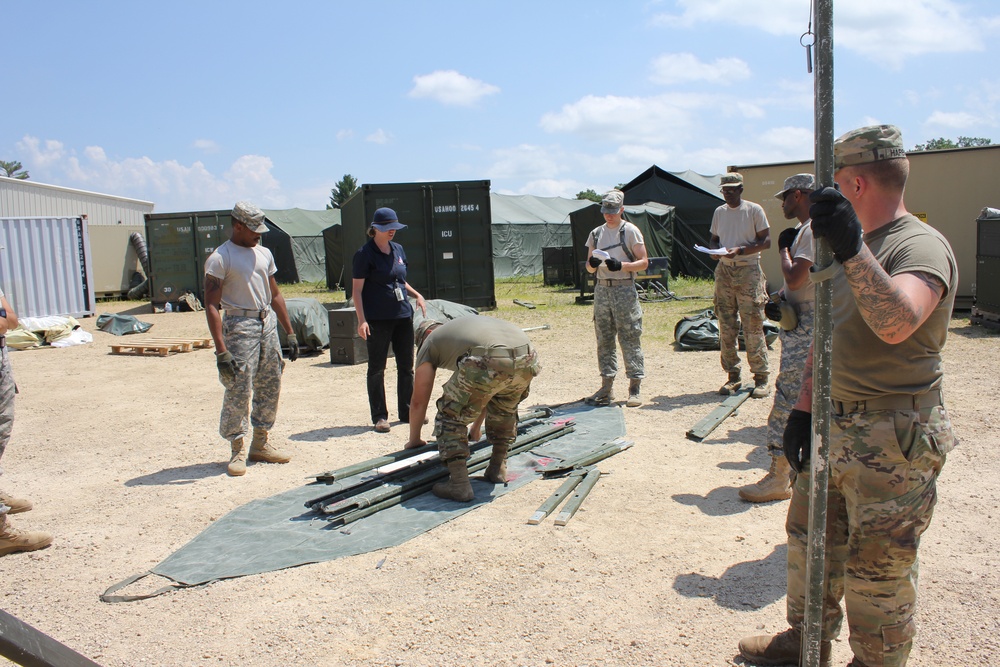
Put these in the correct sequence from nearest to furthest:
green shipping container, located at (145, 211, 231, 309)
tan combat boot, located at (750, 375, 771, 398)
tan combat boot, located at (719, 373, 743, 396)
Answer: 1. tan combat boot, located at (750, 375, 771, 398)
2. tan combat boot, located at (719, 373, 743, 396)
3. green shipping container, located at (145, 211, 231, 309)

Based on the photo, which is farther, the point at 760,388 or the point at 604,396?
the point at 760,388

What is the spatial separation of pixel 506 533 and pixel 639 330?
3.43 metres

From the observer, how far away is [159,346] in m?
12.4

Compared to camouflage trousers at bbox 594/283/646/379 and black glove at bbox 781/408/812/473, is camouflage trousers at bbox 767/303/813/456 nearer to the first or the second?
black glove at bbox 781/408/812/473

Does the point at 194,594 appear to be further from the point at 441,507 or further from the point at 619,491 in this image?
the point at 619,491

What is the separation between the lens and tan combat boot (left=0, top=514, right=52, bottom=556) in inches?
165

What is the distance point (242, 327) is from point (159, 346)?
7878mm

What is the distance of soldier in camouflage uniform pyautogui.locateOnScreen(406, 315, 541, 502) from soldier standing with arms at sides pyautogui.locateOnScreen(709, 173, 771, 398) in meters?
3.24

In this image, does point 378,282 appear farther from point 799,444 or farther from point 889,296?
point 889,296

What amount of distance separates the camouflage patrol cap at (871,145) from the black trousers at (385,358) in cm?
484

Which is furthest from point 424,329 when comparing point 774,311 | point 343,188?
point 343,188

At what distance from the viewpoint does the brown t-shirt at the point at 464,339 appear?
15.1 feet

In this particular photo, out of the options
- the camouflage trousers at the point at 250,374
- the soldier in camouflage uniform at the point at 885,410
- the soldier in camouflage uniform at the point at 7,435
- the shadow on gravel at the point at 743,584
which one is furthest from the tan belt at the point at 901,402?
the soldier in camouflage uniform at the point at 7,435

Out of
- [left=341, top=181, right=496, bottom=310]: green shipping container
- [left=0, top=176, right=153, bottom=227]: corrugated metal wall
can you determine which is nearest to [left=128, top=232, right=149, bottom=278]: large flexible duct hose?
[left=0, top=176, right=153, bottom=227]: corrugated metal wall
